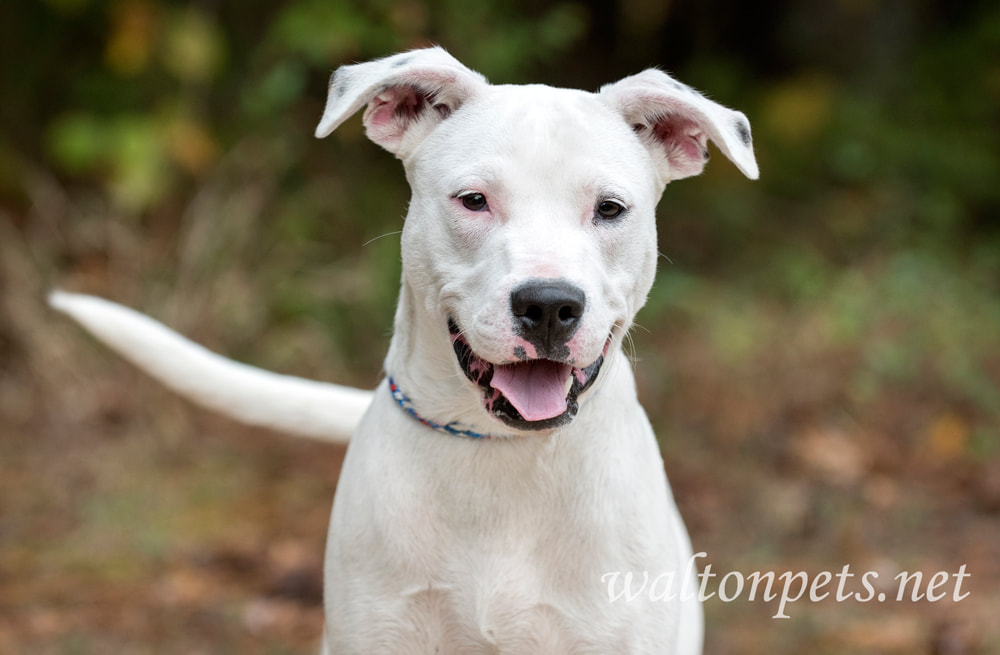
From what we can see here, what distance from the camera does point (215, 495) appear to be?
610 cm

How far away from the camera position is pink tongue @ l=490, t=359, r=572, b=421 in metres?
2.70

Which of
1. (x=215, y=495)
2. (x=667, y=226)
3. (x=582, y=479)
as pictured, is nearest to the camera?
(x=582, y=479)

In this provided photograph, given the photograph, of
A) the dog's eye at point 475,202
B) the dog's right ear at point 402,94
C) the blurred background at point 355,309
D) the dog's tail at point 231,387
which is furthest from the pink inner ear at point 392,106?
the blurred background at point 355,309

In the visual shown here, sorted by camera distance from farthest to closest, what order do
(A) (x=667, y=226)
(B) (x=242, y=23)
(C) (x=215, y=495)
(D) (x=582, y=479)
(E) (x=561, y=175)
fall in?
(A) (x=667, y=226)
(B) (x=242, y=23)
(C) (x=215, y=495)
(D) (x=582, y=479)
(E) (x=561, y=175)

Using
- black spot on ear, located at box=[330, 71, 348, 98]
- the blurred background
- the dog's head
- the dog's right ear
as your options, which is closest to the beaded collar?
the dog's head

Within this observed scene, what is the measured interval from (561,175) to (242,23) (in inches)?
233

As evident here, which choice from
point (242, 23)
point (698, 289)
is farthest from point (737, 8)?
point (242, 23)

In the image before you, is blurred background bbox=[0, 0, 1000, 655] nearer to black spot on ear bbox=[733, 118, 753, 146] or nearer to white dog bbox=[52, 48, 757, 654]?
white dog bbox=[52, 48, 757, 654]

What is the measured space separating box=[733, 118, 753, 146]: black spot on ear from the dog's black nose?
74 cm

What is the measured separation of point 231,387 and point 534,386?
1364 millimetres

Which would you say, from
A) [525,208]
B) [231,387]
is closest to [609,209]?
[525,208]

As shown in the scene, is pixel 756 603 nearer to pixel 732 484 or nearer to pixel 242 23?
pixel 732 484

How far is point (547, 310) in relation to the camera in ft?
8.41

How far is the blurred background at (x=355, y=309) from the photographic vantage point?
5395 mm
